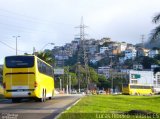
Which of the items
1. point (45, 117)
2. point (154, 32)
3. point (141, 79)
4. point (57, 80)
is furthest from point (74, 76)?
point (45, 117)

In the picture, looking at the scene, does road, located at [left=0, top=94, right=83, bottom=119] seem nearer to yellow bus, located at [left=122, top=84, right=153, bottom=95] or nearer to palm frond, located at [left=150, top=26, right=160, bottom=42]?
palm frond, located at [left=150, top=26, right=160, bottom=42]

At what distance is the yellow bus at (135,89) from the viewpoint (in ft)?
381

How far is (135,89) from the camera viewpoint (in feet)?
396

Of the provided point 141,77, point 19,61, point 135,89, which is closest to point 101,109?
point 19,61

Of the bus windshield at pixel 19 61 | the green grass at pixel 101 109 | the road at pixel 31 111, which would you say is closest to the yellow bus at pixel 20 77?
the bus windshield at pixel 19 61

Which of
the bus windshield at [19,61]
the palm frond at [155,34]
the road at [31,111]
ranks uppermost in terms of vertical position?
the palm frond at [155,34]

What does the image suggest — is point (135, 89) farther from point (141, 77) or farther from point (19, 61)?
point (19, 61)

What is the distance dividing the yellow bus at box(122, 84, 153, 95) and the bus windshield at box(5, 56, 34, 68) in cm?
8215

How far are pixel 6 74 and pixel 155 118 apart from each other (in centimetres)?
1744

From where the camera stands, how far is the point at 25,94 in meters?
33.0

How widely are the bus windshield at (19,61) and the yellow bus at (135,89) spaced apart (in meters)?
82.2

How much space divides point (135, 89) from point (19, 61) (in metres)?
89.9

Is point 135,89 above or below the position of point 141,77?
below

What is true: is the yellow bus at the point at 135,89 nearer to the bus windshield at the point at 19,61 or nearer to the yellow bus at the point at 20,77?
the yellow bus at the point at 20,77
